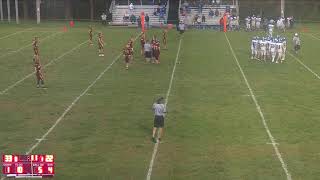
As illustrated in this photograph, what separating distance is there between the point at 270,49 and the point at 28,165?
953 inches

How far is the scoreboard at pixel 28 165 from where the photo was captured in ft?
40.4

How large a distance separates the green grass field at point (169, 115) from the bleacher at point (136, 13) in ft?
78.1

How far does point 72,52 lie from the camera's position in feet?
128

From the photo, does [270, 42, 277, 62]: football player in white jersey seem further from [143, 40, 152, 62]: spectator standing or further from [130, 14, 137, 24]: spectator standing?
[130, 14, 137, 24]: spectator standing

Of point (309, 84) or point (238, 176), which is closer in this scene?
point (238, 176)

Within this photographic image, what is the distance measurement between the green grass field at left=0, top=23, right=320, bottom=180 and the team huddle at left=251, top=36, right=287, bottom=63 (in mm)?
953

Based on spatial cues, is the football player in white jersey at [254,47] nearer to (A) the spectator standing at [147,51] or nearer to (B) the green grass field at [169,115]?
(B) the green grass field at [169,115]

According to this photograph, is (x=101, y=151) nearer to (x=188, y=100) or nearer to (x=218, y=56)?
(x=188, y=100)

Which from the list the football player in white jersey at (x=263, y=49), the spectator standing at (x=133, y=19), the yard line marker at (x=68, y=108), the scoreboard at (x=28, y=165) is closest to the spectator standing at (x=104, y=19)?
the spectator standing at (x=133, y=19)

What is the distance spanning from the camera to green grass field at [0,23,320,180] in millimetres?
15711

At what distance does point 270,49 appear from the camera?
1366 inches

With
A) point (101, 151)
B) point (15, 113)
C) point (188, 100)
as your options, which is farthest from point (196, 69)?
point (101, 151)

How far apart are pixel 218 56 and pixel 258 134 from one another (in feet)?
61.9

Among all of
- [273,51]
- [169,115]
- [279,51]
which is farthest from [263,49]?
[169,115]
